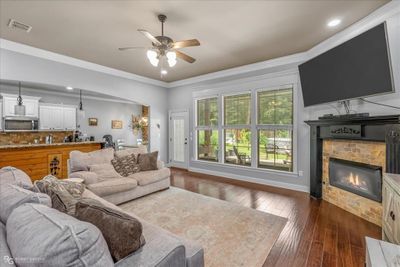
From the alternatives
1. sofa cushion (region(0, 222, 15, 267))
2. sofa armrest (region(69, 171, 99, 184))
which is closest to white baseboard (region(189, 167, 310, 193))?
sofa armrest (region(69, 171, 99, 184))

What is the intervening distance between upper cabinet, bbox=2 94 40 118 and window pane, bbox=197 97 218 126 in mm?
5774

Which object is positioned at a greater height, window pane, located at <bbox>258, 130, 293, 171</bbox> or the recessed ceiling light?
the recessed ceiling light

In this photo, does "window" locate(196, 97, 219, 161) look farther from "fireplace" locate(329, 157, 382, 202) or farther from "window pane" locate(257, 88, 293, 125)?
"fireplace" locate(329, 157, 382, 202)

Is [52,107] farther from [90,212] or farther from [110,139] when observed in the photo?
[90,212]

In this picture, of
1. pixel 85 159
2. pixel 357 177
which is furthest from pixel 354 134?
pixel 85 159

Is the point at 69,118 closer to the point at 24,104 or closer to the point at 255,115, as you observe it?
the point at 24,104

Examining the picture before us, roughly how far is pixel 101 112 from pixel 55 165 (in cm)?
455

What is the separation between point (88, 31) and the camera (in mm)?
3205

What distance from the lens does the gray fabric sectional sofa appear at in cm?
75

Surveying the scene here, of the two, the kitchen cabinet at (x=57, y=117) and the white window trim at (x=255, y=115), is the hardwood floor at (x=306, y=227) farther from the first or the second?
the kitchen cabinet at (x=57, y=117)

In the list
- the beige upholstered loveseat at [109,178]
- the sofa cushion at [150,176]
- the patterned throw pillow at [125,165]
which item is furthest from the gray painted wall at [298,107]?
the patterned throw pillow at [125,165]

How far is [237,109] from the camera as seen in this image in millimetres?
5340

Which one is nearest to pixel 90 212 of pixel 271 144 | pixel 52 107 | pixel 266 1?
pixel 266 1

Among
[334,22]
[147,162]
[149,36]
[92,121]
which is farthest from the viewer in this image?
[92,121]
